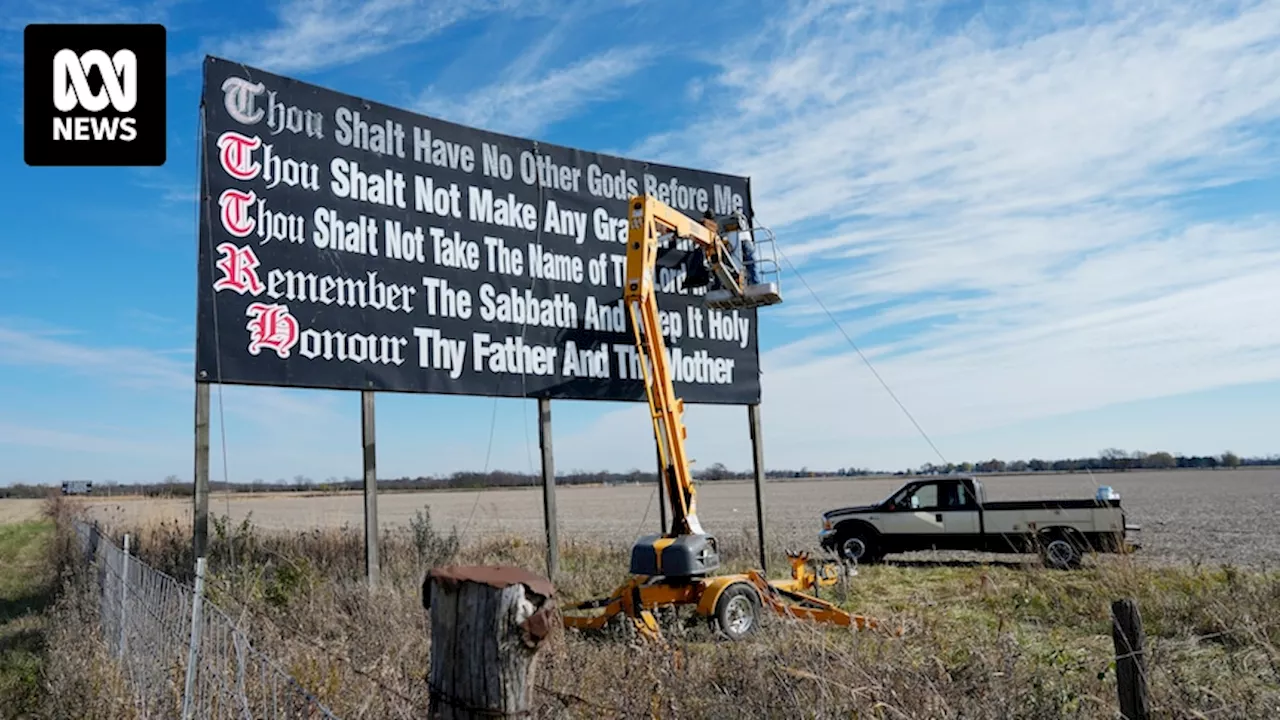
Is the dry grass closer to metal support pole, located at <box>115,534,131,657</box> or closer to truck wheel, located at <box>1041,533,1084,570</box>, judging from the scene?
metal support pole, located at <box>115,534,131,657</box>

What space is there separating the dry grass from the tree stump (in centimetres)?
118

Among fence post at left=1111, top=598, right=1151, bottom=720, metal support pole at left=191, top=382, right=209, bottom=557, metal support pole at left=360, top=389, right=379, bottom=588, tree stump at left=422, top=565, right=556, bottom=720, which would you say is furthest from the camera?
metal support pole at left=360, top=389, right=379, bottom=588

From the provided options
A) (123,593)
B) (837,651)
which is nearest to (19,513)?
(123,593)

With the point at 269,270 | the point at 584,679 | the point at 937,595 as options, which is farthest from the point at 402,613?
the point at 937,595

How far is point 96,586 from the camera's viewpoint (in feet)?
31.7

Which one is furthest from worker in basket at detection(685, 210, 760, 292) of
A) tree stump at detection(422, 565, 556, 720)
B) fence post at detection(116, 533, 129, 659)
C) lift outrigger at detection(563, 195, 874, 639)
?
tree stump at detection(422, 565, 556, 720)

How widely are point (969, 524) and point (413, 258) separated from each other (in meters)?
11.5

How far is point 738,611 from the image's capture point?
9.39 meters

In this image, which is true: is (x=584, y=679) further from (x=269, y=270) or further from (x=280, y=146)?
(x=280, y=146)

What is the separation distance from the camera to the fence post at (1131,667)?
4.59 meters

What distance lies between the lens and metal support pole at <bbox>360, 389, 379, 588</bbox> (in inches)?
404

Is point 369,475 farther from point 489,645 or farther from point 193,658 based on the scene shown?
point 489,645

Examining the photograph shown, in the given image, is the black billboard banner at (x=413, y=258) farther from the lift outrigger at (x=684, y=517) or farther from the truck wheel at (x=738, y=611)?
the truck wheel at (x=738, y=611)

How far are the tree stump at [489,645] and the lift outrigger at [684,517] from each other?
5580mm
